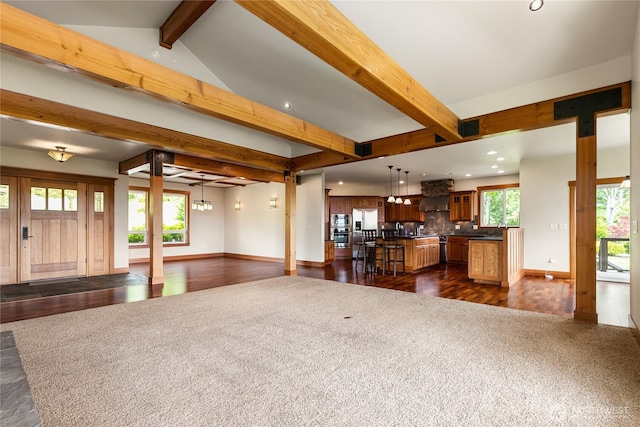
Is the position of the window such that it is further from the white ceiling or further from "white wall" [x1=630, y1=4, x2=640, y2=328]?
"white wall" [x1=630, y1=4, x2=640, y2=328]

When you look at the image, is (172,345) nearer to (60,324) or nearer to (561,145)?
(60,324)

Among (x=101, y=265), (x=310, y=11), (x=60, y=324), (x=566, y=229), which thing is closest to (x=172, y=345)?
(x=60, y=324)

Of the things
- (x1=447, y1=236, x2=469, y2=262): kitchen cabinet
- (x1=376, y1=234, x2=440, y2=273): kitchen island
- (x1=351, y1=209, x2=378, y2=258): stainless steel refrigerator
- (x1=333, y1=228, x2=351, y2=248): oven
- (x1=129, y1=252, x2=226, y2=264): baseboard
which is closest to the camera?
(x1=376, y1=234, x2=440, y2=273): kitchen island

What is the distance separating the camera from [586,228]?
11.8ft

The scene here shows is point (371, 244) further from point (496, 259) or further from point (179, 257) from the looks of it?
point (179, 257)

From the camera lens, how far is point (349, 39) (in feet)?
7.84

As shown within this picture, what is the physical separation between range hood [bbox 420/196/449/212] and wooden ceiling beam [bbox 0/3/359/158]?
739 cm

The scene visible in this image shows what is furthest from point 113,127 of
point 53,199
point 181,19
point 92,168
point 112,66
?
point 53,199

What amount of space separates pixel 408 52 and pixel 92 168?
24.6ft

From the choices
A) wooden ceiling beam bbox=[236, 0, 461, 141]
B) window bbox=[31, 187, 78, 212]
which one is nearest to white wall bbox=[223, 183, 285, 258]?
window bbox=[31, 187, 78, 212]

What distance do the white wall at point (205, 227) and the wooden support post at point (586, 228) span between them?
1026 centimetres

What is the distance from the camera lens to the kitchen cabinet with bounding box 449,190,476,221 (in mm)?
9375

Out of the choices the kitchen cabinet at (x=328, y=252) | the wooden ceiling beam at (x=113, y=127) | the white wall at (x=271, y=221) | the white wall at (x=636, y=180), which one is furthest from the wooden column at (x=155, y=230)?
the white wall at (x=636, y=180)

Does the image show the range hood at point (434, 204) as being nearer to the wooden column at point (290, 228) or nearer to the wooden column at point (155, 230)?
the wooden column at point (290, 228)
